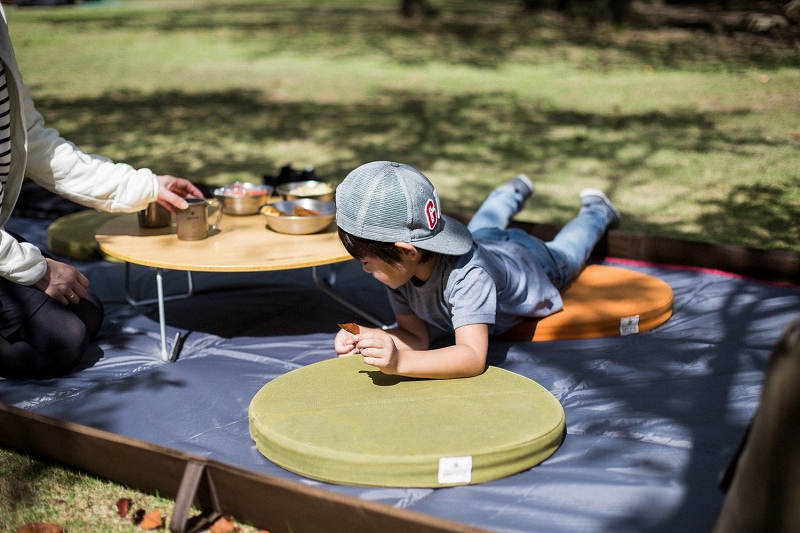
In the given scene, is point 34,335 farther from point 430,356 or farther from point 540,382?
point 540,382

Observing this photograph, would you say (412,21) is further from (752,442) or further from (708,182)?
(752,442)

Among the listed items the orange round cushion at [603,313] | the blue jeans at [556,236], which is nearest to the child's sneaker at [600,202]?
the blue jeans at [556,236]

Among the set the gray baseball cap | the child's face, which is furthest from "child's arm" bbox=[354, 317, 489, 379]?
the gray baseball cap

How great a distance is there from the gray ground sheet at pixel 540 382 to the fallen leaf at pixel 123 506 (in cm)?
26

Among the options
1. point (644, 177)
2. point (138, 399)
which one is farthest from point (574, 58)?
point (138, 399)

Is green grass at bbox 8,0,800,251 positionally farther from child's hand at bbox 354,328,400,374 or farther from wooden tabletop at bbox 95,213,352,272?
child's hand at bbox 354,328,400,374

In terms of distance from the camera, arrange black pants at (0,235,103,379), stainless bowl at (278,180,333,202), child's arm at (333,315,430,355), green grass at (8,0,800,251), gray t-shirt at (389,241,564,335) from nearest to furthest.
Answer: gray t-shirt at (389,241,564,335) < black pants at (0,235,103,379) < child's arm at (333,315,430,355) < stainless bowl at (278,180,333,202) < green grass at (8,0,800,251)

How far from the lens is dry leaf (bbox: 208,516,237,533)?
265cm

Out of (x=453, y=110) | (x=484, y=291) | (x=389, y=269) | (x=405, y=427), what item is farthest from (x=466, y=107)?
(x=405, y=427)

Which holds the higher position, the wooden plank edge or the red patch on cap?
the red patch on cap

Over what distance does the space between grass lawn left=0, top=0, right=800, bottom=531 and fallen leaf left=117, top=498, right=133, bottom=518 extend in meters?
0.05

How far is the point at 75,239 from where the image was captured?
4.91 metres

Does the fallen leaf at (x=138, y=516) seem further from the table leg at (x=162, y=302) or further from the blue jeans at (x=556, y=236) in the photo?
the blue jeans at (x=556, y=236)

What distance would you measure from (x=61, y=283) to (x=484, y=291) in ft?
5.71
